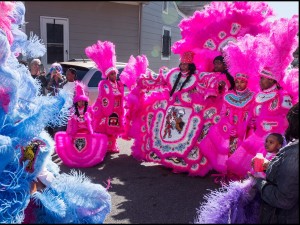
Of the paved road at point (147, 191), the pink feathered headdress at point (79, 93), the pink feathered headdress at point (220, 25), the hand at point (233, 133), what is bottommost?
the paved road at point (147, 191)

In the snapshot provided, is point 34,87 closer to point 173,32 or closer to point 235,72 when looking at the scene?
point 235,72

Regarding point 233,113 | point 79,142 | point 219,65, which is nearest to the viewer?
point 233,113

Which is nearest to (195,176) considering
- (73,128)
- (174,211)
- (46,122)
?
(174,211)

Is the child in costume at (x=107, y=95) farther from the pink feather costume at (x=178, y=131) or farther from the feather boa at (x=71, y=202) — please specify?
the feather boa at (x=71, y=202)

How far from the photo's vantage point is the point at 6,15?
8.34ft

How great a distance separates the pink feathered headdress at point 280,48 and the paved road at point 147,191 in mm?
1370

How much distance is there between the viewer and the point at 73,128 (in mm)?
4891

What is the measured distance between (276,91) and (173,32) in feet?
41.2

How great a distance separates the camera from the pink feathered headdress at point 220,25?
4586 mm

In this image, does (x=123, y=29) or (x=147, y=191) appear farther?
(x=123, y=29)

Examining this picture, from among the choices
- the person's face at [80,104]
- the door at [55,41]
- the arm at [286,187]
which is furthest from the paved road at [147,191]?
the door at [55,41]

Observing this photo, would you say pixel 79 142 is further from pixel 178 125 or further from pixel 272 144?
pixel 272 144

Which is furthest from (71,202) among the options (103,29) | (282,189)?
(103,29)

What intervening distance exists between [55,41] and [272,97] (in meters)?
6.83
